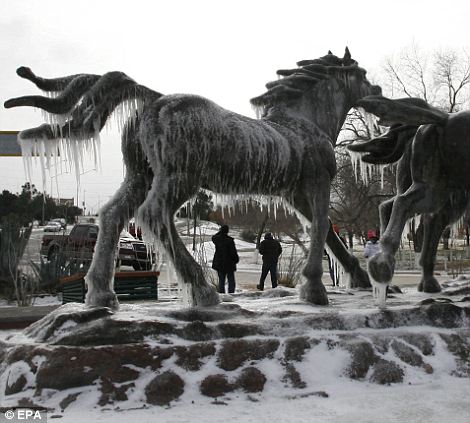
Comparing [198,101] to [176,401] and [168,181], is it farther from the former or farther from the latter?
[176,401]

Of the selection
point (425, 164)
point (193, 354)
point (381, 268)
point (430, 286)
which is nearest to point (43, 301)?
point (430, 286)

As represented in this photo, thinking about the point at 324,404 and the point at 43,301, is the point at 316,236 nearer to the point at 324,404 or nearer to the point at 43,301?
the point at 324,404

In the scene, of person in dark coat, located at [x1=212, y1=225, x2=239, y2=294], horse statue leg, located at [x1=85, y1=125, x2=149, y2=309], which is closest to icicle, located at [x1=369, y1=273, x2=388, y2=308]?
horse statue leg, located at [x1=85, y1=125, x2=149, y2=309]

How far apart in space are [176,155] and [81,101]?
92 centimetres

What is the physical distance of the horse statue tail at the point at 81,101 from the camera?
433 cm

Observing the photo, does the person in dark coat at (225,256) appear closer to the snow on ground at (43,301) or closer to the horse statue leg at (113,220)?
the snow on ground at (43,301)

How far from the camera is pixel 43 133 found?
4.50 meters

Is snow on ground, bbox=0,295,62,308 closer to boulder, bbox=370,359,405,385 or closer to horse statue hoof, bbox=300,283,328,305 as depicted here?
horse statue hoof, bbox=300,283,328,305

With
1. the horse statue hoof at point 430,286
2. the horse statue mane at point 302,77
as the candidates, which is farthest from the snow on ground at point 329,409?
the horse statue mane at point 302,77

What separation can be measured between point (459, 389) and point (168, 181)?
249cm

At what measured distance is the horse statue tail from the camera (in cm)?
433

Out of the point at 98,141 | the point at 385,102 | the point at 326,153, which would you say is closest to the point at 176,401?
the point at 98,141

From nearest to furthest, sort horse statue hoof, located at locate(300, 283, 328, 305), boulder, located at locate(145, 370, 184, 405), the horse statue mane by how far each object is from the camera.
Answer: boulder, located at locate(145, 370, 184, 405) < horse statue hoof, located at locate(300, 283, 328, 305) < the horse statue mane

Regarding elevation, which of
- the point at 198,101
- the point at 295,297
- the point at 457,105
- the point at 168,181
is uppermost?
the point at 457,105
